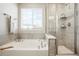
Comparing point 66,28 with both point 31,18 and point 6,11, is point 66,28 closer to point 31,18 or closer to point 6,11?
point 31,18

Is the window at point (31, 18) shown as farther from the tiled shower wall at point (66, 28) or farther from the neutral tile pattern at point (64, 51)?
the neutral tile pattern at point (64, 51)

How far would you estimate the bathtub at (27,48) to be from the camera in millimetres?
1438

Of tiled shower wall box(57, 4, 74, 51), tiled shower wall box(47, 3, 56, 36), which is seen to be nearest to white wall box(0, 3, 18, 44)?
tiled shower wall box(47, 3, 56, 36)

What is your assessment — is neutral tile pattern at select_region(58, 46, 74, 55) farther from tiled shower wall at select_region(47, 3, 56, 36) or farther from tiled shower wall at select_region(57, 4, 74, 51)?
tiled shower wall at select_region(47, 3, 56, 36)

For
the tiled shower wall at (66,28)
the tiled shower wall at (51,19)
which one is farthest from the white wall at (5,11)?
the tiled shower wall at (66,28)

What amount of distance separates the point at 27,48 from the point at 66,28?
631mm

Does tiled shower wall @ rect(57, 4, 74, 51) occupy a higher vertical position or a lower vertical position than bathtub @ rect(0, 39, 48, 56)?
higher

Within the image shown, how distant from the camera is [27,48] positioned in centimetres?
146

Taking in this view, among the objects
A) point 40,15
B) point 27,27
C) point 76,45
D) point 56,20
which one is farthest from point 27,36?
point 76,45

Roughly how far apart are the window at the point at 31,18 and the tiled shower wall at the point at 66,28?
28 cm

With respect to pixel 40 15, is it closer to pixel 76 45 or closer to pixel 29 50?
pixel 29 50

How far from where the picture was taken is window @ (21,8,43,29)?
1.47 metres

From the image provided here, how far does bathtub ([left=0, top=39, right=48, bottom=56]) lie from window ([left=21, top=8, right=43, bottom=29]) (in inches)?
8.2

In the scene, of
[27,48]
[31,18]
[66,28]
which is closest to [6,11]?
[31,18]
